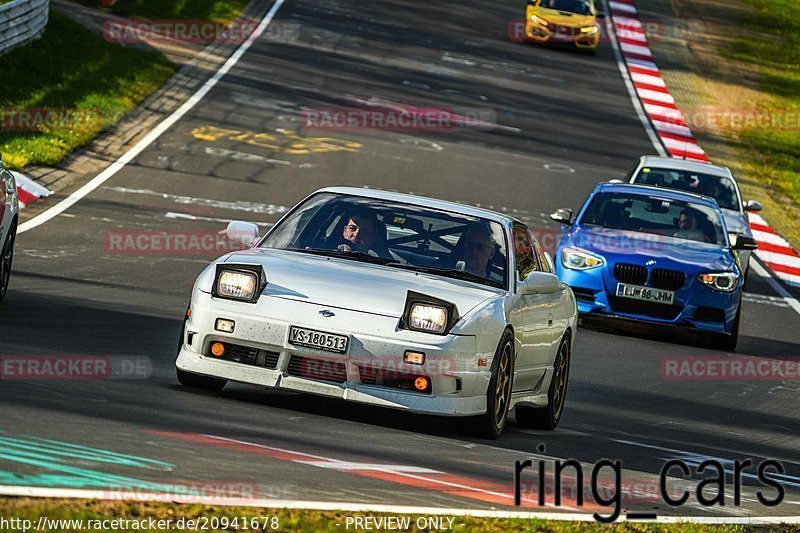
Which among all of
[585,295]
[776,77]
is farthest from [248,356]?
[776,77]

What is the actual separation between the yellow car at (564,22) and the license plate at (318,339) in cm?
3393

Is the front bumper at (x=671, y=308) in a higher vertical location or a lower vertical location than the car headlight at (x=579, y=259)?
lower

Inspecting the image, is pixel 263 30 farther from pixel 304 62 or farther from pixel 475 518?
pixel 475 518

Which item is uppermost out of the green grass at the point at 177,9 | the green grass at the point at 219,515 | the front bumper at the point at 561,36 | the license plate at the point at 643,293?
the green grass at the point at 219,515

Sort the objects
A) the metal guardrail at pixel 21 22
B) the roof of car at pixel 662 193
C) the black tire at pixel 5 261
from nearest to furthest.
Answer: the black tire at pixel 5 261 → the roof of car at pixel 662 193 → the metal guardrail at pixel 21 22

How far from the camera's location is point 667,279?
17.1 m

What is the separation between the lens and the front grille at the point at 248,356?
913 centimetres

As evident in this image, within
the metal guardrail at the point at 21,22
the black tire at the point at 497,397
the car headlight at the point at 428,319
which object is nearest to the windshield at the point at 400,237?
the black tire at the point at 497,397

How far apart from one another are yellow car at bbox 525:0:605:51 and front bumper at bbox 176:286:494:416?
33805mm

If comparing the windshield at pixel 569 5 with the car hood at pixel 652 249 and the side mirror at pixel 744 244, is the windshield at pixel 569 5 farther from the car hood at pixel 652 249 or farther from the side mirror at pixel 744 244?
the car hood at pixel 652 249

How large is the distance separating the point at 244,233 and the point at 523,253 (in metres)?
1.87

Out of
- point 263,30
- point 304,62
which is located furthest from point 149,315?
point 263,30

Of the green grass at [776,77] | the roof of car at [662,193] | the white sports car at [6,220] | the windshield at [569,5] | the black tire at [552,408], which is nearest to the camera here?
the black tire at [552,408]

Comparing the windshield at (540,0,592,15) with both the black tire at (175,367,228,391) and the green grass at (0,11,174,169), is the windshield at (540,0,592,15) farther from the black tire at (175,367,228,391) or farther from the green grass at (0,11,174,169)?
the black tire at (175,367,228,391)
